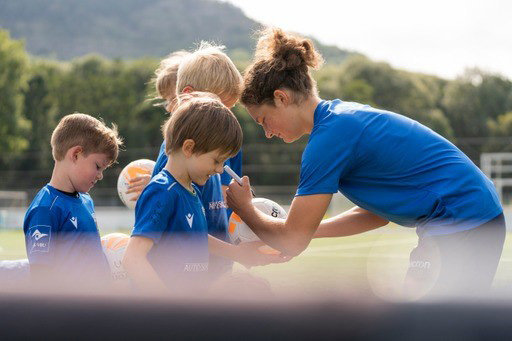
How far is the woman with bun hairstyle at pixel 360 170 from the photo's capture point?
3.06m

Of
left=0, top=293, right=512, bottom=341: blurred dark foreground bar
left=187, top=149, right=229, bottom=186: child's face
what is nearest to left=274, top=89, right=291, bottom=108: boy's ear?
left=187, top=149, right=229, bottom=186: child's face

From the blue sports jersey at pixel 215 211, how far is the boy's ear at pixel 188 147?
0.53m

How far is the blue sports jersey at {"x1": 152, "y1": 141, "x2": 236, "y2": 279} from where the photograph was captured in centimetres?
339

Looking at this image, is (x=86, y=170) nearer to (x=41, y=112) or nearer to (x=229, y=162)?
(x=229, y=162)

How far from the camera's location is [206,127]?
2752 mm

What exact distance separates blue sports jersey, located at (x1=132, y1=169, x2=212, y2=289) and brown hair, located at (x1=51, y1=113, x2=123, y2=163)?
689 mm

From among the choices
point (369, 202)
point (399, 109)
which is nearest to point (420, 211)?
point (369, 202)

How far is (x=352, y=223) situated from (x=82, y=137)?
4.57 ft

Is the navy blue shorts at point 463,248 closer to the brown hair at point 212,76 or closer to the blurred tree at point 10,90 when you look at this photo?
the brown hair at point 212,76

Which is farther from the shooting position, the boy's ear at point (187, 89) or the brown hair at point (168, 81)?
the brown hair at point (168, 81)

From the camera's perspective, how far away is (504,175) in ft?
116

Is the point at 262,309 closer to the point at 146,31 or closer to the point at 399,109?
the point at 399,109

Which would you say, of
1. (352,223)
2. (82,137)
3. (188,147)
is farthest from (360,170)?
(82,137)

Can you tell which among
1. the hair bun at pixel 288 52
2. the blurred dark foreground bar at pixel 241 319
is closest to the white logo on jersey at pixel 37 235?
the hair bun at pixel 288 52
